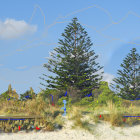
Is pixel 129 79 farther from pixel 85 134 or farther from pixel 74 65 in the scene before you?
pixel 85 134

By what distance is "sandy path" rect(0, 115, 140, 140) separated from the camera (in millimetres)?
8633

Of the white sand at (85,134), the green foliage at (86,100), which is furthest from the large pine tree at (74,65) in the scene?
the white sand at (85,134)

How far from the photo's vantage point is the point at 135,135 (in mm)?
9992

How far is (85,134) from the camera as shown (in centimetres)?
918

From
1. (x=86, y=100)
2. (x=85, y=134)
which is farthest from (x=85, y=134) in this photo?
(x=86, y=100)

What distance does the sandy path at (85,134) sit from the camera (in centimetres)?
863

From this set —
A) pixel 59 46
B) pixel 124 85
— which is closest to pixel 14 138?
pixel 59 46

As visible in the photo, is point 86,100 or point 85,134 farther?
point 86,100

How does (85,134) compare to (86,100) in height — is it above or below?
below

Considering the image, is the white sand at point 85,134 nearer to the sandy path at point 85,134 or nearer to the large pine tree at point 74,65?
the sandy path at point 85,134

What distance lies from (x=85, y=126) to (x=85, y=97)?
509 inches

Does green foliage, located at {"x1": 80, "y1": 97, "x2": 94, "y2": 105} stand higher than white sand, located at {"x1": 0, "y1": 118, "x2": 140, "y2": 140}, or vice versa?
green foliage, located at {"x1": 80, "y1": 97, "x2": 94, "y2": 105}

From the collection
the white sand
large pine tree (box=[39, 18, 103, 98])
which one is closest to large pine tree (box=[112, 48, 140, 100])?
large pine tree (box=[39, 18, 103, 98])

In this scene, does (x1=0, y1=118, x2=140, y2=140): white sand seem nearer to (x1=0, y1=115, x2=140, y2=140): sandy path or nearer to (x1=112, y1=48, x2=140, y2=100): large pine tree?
(x1=0, y1=115, x2=140, y2=140): sandy path
